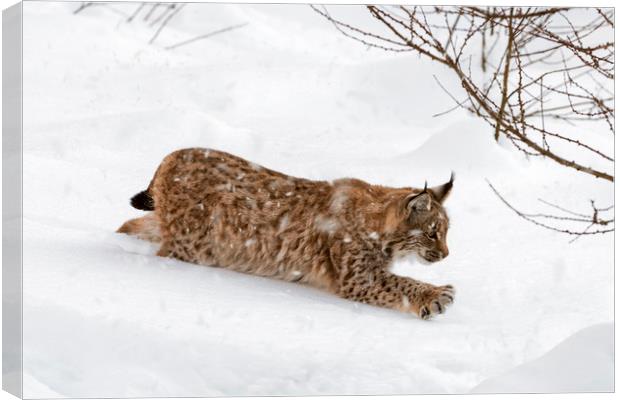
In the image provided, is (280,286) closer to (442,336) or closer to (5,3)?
(442,336)

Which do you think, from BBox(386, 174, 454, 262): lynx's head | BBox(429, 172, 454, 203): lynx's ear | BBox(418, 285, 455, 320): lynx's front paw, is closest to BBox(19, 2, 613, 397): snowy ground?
BBox(418, 285, 455, 320): lynx's front paw

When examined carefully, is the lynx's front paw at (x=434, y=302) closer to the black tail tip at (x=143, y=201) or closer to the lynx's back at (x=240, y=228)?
the lynx's back at (x=240, y=228)

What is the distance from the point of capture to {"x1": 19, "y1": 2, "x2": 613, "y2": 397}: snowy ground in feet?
17.8

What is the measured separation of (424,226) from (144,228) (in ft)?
6.06

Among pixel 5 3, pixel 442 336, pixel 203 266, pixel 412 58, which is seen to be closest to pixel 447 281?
pixel 442 336

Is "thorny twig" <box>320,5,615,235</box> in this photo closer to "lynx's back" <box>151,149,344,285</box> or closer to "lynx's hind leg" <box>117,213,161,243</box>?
"lynx's back" <box>151,149,344,285</box>

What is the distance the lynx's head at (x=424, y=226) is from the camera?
256 inches

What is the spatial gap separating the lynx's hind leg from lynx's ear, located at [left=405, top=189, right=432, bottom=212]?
64.9 inches

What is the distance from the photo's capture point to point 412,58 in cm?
1036

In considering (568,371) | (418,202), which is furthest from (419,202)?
(568,371)

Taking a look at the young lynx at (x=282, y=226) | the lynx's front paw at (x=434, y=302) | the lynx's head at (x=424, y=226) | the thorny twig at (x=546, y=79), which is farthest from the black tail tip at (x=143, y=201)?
the lynx's front paw at (x=434, y=302)

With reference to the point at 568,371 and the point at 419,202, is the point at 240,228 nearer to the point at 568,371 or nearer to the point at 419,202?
the point at 419,202

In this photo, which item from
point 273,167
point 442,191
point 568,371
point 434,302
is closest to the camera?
point 568,371

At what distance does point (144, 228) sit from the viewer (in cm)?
692
